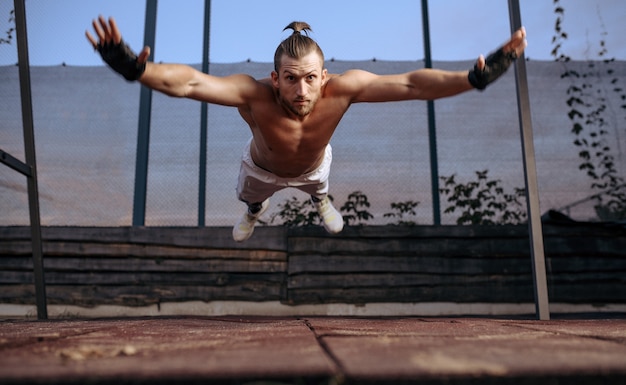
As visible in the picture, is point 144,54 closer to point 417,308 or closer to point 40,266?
point 40,266

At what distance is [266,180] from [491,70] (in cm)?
131

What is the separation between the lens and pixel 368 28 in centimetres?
432

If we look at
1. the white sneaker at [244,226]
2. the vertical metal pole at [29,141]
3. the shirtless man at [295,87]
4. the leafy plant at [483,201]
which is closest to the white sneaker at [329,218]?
the white sneaker at [244,226]

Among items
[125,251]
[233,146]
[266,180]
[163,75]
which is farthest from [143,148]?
[163,75]

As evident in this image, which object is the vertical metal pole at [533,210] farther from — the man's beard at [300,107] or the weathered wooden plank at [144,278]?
the weathered wooden plank at [144,278]

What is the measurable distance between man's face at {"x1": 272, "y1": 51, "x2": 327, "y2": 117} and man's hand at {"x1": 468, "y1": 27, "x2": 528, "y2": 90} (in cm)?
61

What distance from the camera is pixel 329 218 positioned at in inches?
120

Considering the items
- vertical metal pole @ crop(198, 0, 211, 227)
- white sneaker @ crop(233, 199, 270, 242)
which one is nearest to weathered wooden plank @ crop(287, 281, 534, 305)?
white sneaker @ crop(233, 199, 270, 242)

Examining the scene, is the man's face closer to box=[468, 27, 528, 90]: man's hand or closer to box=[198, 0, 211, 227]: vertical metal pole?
box=[468, 27, 528, 90]: man's hand

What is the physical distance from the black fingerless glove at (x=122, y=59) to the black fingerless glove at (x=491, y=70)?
115 cm

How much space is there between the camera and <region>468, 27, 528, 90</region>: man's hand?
1725 mm

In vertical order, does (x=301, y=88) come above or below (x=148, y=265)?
above

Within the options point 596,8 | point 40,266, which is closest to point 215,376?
point 40,266

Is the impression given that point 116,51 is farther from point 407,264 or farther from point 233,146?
point 407,264
